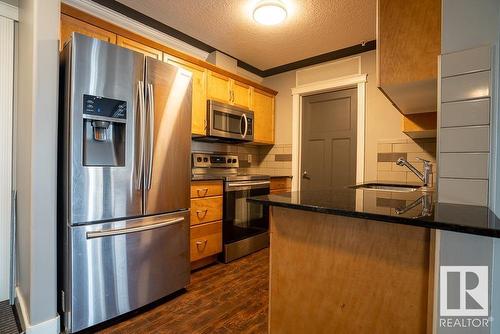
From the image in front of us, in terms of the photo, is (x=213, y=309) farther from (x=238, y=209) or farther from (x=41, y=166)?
(x=41, y=166)

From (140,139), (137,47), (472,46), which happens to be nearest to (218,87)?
(137,47)

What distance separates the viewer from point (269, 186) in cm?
319

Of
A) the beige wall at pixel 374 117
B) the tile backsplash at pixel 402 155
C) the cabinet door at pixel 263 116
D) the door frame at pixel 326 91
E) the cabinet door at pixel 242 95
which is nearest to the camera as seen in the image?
the tile backsplash at pixel 402 155

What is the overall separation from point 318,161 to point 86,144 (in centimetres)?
268

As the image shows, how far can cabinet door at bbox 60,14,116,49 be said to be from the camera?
1815 mm

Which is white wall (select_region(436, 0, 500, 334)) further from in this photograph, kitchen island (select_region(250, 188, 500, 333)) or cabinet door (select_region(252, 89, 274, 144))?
cabinet door (select_region(252, 89, 274, 144))

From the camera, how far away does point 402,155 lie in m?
2.76

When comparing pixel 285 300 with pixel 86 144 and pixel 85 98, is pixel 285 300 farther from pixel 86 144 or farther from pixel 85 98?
pixel 85 98

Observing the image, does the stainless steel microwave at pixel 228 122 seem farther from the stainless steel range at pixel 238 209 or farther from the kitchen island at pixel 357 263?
the kitchen island at pixel 357 263

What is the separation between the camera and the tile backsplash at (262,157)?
362cm

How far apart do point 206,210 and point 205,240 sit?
0.29 meters

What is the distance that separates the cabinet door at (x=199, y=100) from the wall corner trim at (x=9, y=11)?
53.3 inches

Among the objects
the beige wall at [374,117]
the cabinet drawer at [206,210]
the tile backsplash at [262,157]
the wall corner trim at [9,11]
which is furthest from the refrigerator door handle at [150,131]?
the beige wall at [374,117]

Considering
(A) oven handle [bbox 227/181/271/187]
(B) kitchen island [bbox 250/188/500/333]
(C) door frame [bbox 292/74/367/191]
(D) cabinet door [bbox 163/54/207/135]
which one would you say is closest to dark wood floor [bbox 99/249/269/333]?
(B) kitchen island [bbox 250/188/500/333]
